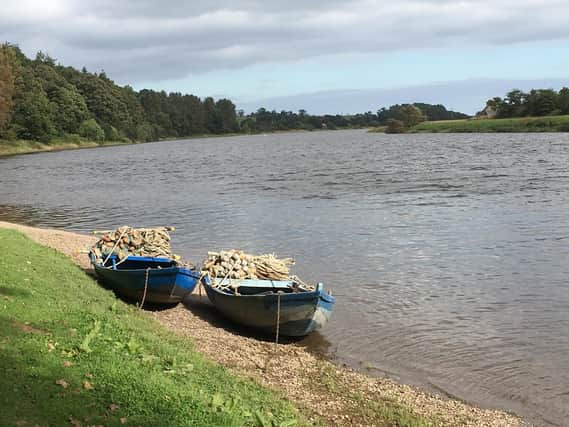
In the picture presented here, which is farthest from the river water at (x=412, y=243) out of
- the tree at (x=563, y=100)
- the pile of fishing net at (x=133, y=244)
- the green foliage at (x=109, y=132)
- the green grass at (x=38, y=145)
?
the green foliage at (x=109, y=132)

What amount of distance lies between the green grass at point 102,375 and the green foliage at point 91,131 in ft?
433

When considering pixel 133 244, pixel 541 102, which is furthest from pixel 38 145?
pixel 133 244

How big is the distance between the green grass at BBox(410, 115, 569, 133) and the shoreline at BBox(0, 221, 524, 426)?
97.7m

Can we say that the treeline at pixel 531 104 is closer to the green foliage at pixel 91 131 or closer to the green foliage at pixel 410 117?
the green foliage at pixel 410 117

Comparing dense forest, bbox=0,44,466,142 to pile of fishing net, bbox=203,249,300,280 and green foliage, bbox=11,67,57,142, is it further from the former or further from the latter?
pile of fishing net, bbox=203,249,300,280

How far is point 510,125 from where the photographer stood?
113 meters

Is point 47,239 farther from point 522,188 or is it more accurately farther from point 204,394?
point 522,188

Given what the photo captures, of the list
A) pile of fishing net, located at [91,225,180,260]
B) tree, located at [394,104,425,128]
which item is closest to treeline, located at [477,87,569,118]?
tree, located at [394,104,425,128]

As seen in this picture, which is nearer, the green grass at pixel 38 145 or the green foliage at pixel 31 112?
the green grass at pixel 38 145

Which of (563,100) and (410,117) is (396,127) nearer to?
(410,117)

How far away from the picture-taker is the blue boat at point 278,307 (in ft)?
44.0

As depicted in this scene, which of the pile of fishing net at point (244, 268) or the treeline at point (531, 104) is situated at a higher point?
the treeline at point (531, 104)

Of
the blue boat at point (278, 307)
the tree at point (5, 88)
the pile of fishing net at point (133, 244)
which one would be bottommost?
the blue boat at point (278, 307)

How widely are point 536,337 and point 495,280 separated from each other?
16.2ft
